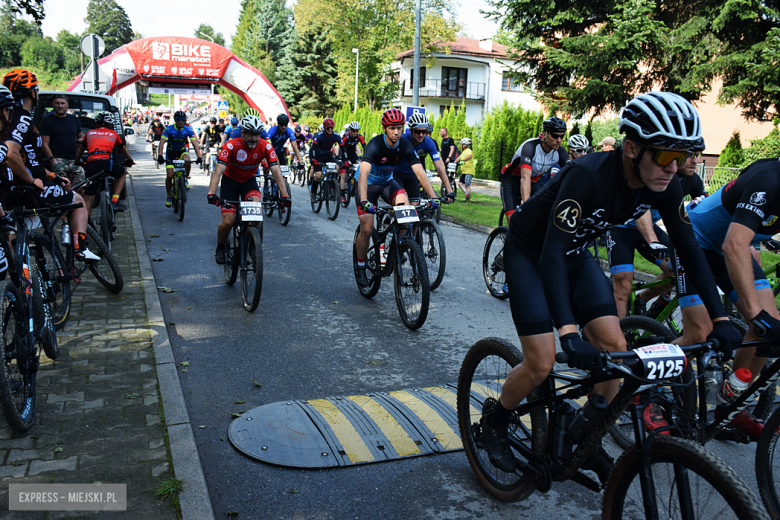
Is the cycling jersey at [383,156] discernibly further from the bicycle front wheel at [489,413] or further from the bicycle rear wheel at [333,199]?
the bicycle rear wheel at [333,199]

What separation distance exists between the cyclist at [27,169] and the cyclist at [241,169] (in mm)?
1604

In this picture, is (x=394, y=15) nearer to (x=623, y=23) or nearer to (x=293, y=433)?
(x=623, y=23)

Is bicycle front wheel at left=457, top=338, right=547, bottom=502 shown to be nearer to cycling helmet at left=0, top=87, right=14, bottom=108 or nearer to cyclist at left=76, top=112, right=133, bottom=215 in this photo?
cycling helmet at left=0, top=87, right=14, bottom=108

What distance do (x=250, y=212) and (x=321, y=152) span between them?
9106 millimetres

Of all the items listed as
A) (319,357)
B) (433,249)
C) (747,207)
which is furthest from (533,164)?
(747,207)

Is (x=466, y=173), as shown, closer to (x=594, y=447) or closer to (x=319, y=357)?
(x=319, y=357)

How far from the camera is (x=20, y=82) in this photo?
272 inches

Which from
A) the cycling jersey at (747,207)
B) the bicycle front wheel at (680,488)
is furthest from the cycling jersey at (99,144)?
the bicycle front wheel at (680,488)

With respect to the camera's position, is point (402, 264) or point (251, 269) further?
point (251, 269)

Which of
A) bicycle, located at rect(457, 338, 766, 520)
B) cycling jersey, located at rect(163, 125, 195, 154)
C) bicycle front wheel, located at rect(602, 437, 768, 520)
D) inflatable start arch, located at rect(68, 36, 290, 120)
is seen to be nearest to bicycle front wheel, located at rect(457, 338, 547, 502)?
bicycle, located at rect(457, 338, 766, 520)

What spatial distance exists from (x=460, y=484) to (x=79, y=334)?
388 centimetres

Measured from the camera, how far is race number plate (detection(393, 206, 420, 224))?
6813 millimetres

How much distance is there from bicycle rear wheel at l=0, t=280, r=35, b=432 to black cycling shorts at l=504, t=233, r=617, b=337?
9.37 ft

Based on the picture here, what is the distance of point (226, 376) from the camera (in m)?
5.21
